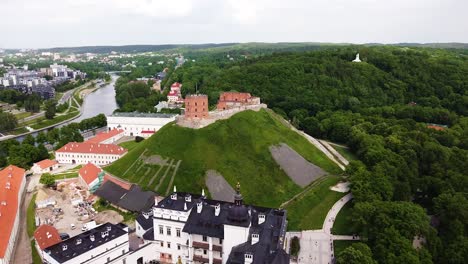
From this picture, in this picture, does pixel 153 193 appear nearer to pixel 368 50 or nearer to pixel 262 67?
pixel 262 67

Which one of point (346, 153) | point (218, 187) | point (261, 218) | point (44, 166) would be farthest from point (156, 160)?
point (346, 153)

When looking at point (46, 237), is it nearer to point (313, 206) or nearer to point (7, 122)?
point (313, 206)

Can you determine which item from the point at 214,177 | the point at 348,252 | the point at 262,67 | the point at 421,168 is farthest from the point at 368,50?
the point at 348,252

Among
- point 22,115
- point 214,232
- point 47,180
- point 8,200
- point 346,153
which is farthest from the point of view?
point 22,115

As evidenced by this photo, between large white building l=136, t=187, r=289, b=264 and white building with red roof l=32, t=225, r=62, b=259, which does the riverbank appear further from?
large white building l=136, t=187, r=289, b=264

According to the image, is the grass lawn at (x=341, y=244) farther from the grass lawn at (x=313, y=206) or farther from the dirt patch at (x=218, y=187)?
the dirt patch at (x=218, y=187)

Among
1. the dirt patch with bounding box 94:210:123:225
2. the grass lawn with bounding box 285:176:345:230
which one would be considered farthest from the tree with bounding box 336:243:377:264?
the dirt patch with bounding box 94:210:123:225
